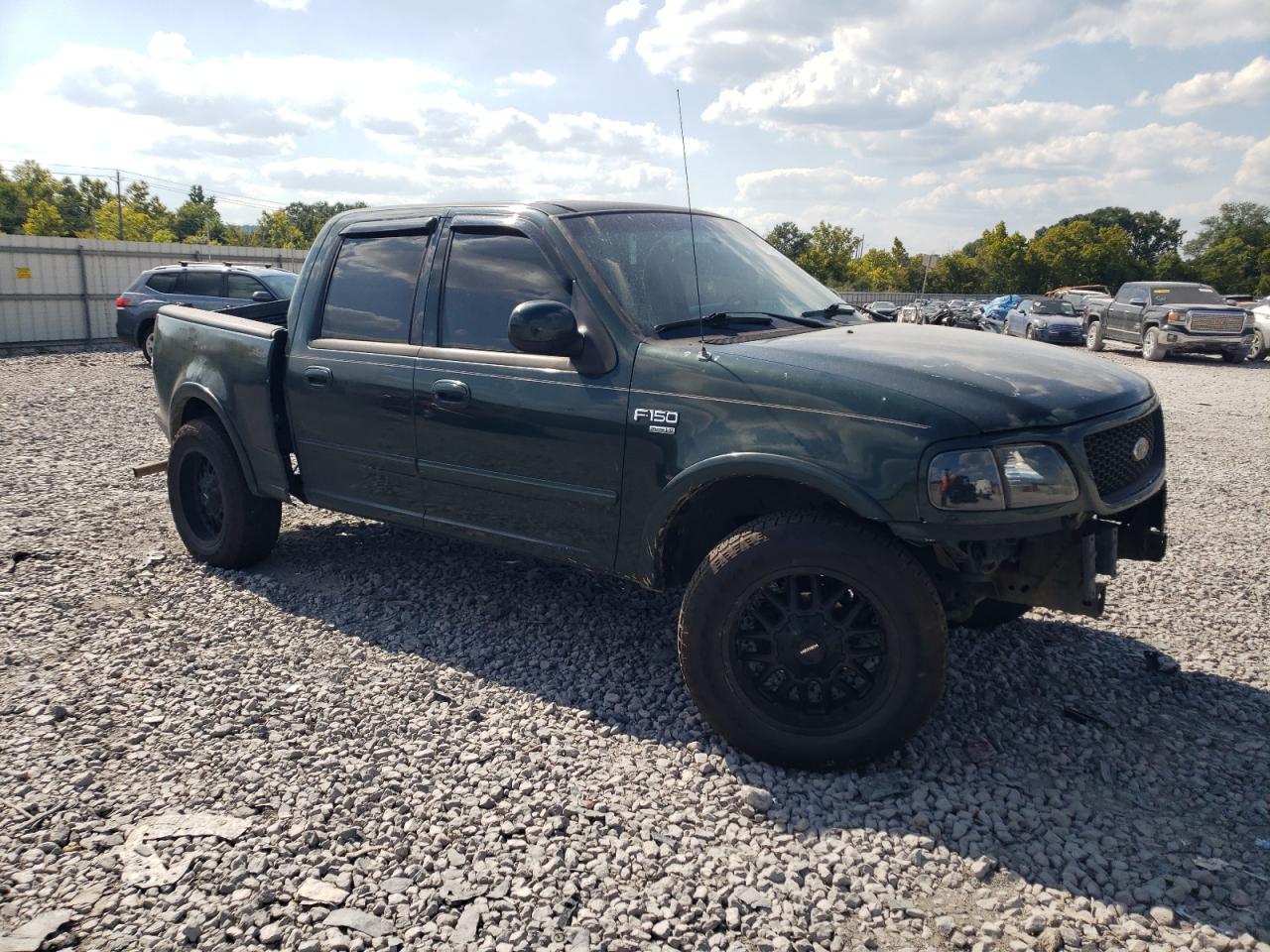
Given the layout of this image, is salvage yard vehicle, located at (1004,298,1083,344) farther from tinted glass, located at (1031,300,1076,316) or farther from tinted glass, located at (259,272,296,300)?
tinted glass, located at (259,272,296,300)

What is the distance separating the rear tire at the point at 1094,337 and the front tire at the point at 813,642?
22.6 metres

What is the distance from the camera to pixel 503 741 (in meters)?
3.45

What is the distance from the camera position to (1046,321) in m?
25.5

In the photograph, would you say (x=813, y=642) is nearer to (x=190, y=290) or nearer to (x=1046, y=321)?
(x=190, y=290)

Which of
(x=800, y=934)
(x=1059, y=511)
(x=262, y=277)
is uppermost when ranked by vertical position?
(x=262, y=277)

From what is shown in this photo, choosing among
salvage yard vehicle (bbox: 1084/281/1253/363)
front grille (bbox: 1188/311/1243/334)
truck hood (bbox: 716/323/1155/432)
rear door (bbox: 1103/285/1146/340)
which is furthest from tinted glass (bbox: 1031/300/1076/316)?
truck hood (bbox: 716/323/1155/432)

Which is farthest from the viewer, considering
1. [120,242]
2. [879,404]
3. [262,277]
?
[120,242]

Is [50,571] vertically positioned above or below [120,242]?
below

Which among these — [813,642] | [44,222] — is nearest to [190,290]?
[813,642]

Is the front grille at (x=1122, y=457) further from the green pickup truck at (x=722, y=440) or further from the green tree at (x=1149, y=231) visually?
the green tree at (x=1149, y=231)

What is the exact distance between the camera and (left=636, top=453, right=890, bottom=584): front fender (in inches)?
120

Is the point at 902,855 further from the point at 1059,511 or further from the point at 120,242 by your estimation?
the point at 120,242

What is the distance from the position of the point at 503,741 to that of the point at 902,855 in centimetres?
145

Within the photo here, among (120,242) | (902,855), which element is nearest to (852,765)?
(902,855)
